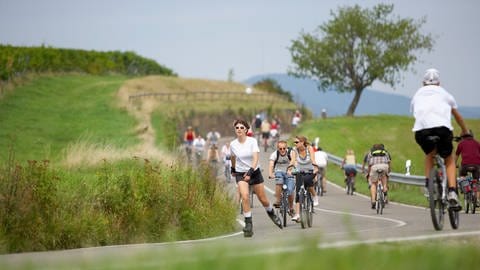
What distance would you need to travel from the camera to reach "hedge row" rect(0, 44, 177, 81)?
8319cm

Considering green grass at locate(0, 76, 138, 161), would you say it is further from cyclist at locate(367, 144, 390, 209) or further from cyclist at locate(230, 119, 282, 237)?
cyclist at locate(230, 119, 282, 237)

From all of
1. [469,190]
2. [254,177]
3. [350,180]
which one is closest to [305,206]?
[254,177]

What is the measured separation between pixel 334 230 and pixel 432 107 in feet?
Result: 16.8

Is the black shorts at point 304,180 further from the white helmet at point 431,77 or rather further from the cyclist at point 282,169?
the white helmet at point 431,77

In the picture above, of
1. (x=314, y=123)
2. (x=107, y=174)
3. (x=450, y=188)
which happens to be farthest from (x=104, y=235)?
(x=314, y=123)

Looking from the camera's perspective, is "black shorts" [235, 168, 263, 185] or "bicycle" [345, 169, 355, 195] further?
A: "bicycle" [345, 169, 355, 195]

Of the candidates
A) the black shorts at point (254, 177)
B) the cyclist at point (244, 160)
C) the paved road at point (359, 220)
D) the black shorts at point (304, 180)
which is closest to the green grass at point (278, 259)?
the paved road at point (359, 220)

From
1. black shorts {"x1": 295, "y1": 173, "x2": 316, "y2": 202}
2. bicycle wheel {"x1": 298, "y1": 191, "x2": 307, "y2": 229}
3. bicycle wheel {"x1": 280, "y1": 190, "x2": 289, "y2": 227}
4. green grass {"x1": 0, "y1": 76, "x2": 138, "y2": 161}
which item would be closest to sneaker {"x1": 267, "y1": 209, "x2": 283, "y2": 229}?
bicycle wheel {"x1": 298, "y1": 191, "x2": 307, "y2": 229}

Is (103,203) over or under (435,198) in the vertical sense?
under

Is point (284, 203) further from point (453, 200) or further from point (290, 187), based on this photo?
point (453, 200)

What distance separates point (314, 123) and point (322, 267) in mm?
84123

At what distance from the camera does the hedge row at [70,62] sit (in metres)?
83.2

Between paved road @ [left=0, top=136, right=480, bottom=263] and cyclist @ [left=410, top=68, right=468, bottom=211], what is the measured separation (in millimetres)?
773

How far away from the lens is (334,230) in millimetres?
17562
